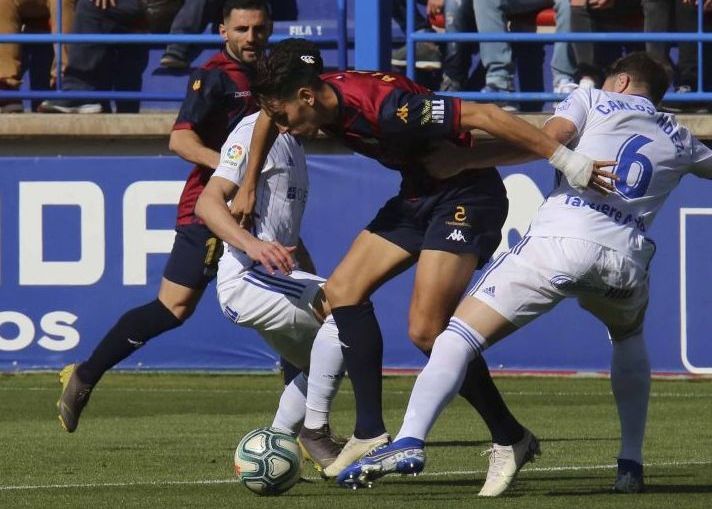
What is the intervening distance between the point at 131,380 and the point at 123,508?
669 cm

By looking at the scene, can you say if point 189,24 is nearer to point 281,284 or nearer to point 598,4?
point 598,4

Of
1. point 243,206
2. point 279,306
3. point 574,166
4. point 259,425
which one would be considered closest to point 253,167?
Answer: point 243,206

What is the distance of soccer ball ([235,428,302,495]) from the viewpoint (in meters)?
6.63

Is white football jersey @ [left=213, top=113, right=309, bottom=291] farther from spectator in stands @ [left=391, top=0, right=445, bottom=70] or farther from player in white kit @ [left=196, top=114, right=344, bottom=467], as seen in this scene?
spectator in stands @ [left=391, top=0, right=445, bottom=70]

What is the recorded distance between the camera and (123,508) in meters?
6.25

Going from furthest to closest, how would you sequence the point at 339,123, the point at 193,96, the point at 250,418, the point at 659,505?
the point at 250,418 < the point at 193,96 < the point at 339,123 < the point at 659,505

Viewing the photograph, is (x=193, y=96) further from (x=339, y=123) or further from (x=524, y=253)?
(x=524, y=253)

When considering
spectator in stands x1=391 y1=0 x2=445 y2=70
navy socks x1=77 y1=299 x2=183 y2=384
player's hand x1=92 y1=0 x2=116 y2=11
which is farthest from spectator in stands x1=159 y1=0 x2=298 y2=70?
navy socks x1=77 y1=299 x2=183 y2=384

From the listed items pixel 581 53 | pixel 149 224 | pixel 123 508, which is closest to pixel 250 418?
pixel 149 224

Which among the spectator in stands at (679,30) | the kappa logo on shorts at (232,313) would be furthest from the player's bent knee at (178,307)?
the spectator in stands at (679,30)

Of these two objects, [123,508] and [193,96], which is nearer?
[123,508]

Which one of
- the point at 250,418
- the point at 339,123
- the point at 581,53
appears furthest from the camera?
the point at 581,53

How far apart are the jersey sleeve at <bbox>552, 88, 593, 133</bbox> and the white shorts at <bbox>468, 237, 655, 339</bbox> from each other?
454 millimetres

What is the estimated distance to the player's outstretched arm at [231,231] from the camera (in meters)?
6.86
